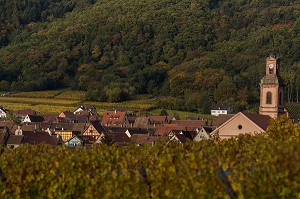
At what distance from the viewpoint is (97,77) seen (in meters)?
156

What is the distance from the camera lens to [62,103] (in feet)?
419

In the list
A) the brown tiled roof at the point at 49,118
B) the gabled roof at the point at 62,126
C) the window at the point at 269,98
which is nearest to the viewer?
the window at the point at 269,98

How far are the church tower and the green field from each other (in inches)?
1828

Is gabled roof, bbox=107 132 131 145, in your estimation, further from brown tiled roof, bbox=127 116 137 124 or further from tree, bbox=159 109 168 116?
tree, bbox=159 109 168 116

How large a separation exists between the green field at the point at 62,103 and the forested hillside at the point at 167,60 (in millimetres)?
2666

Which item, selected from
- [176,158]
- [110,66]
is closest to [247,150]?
[176,158]

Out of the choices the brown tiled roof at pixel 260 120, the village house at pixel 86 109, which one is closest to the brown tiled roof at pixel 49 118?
the village house at pixel 86 109

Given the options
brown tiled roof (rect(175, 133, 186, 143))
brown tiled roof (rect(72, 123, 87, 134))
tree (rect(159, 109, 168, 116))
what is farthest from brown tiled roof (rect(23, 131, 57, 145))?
tree (rect(159, 109, 168, 116))

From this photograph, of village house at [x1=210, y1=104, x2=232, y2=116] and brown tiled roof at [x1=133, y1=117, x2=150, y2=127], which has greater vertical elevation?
village house at [x1=210, y1=104, x2=232, y2=116]

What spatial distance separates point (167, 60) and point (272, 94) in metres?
113

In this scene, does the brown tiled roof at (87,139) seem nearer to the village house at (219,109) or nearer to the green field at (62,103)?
the green field at (62,103)

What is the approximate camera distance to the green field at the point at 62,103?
389 feet

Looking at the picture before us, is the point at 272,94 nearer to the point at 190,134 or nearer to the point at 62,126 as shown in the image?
the point at 190,134

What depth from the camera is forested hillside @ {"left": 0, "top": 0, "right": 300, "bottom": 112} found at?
132 m
